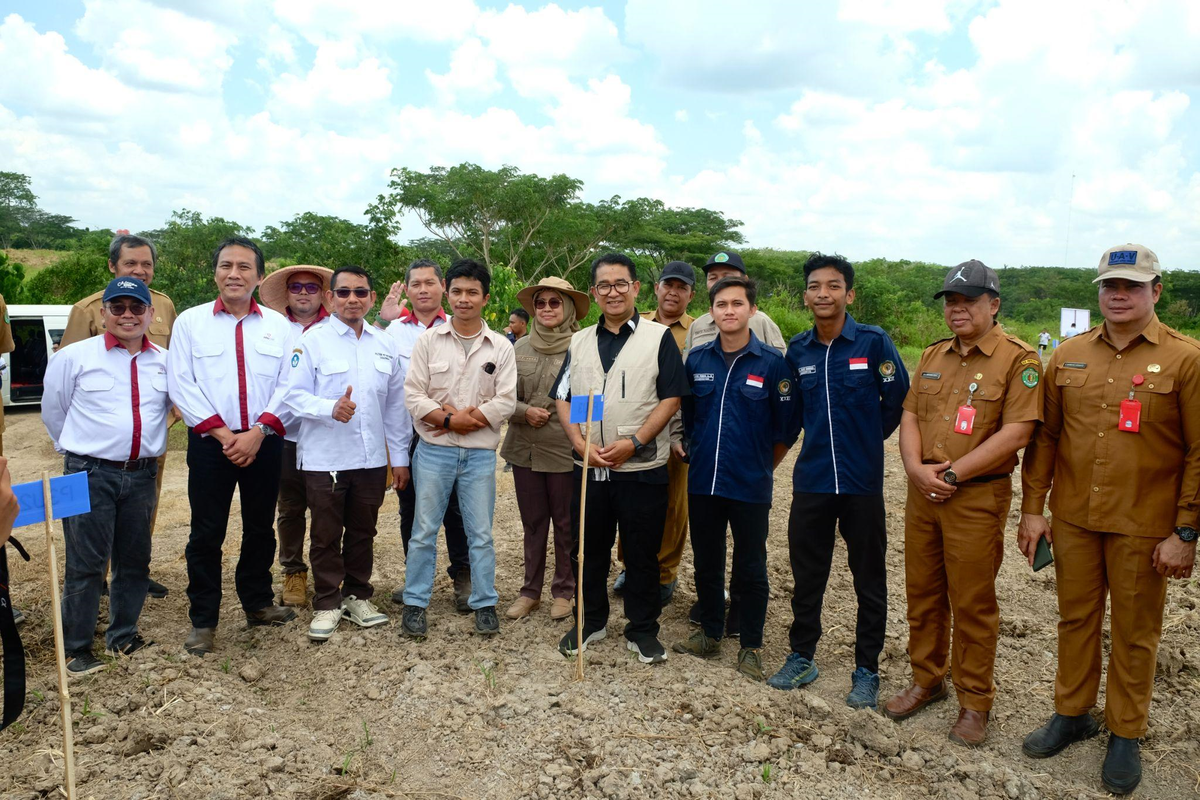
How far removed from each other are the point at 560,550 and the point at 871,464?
184 centimetres

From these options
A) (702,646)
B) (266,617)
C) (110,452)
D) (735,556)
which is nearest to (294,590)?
(266,617)

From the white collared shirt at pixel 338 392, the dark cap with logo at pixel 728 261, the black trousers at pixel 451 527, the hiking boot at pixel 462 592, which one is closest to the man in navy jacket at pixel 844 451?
the dark cap with logo at pixel 728 261

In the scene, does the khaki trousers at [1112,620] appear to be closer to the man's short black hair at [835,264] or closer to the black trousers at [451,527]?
the man's short black hair at [835,264]

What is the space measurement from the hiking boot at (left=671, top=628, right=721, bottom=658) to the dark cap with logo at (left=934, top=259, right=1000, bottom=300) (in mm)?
1999

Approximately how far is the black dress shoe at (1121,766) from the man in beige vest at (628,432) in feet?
6.09

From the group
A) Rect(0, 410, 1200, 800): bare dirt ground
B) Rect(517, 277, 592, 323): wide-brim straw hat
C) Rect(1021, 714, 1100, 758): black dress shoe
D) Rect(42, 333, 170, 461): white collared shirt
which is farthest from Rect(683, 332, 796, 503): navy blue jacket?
Rect(42, 333, 170, 461): white collared shirt

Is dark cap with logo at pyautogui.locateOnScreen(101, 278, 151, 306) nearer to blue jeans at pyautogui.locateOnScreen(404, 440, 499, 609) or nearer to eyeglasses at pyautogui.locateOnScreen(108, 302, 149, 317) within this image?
eyeglasses at pyautogui.locateOnScreen(108, 302, 149, 317)

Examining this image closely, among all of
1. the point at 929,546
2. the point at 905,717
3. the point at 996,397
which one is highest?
the point at 996,397

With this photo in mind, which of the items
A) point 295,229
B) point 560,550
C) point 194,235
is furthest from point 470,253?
point 560,550

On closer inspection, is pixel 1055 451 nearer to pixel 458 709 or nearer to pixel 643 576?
pixel 643 576

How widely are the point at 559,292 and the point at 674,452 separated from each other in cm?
109

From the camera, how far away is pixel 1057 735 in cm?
332

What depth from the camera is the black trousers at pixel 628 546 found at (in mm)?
3811

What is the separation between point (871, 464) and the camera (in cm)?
354
